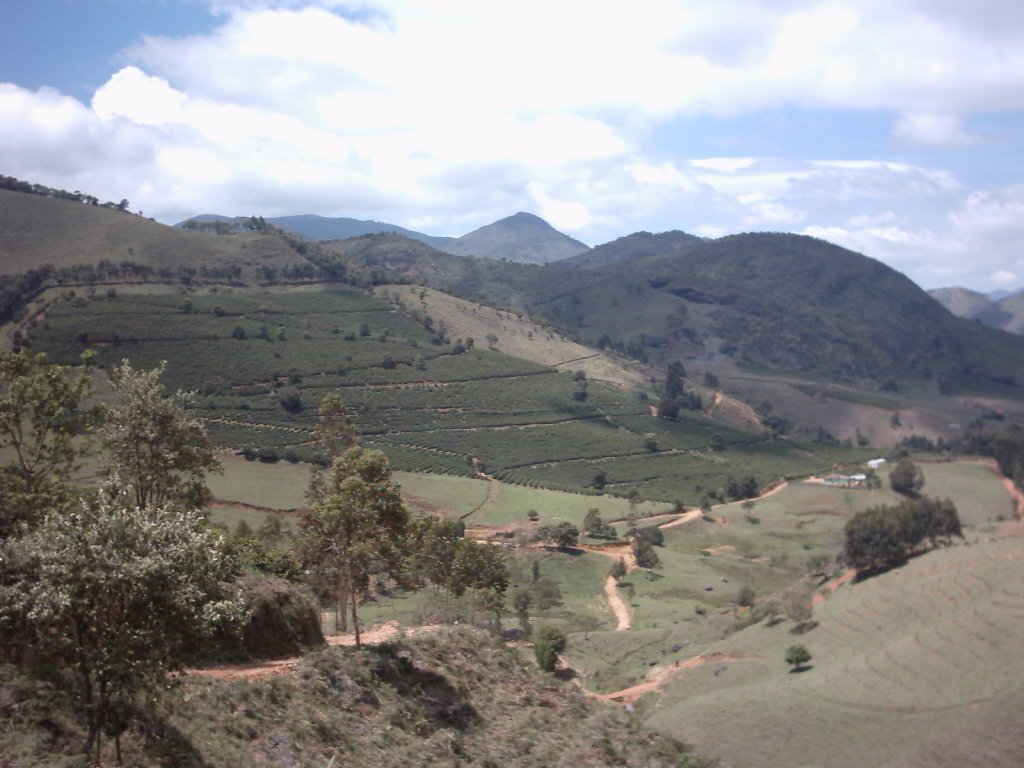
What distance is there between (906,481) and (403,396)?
3067 inches

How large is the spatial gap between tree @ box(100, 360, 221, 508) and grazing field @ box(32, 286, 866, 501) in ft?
179

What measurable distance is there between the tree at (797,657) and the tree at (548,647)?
54.9ft

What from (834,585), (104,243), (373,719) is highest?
(104,243)

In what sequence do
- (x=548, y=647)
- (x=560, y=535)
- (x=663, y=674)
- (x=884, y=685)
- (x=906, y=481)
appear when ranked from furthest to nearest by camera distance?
1. (x=906, y=481)
2. (x=560, y=535)
3. (x=663, y=674)
4. (x=548, y=647)
5. (x=884, y=685)

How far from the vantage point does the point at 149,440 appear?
24922mm

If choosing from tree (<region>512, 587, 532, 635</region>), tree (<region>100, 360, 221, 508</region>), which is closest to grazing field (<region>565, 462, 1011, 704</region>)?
tree (<region>512, 587, 532, 635</region>)

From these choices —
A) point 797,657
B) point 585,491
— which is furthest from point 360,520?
point 585,491

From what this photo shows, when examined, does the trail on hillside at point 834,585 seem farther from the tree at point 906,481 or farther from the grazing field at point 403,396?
the tree at point 906,481

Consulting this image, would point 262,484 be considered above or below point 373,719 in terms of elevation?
below

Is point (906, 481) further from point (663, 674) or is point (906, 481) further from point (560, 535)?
point (663, 674)

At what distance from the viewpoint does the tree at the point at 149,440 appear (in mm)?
24641

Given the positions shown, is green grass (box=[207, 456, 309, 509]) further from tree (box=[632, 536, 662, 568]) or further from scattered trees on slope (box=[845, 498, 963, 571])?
scattered trees on slope (box=[845, 498, 963, 571])

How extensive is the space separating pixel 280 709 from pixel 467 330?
14593cm

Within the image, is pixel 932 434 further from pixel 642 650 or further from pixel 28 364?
pixel 28 364
